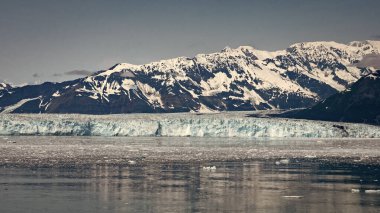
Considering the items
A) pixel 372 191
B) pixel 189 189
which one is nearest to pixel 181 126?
pixel 189 189

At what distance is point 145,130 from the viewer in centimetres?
9738

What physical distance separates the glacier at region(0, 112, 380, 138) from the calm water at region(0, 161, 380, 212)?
51.5 m

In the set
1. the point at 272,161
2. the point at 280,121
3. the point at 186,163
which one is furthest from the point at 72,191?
the point at 280,121

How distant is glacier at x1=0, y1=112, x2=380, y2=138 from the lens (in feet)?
296

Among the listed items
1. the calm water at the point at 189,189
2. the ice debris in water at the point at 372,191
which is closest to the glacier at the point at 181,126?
the calm water at the point at 189,189

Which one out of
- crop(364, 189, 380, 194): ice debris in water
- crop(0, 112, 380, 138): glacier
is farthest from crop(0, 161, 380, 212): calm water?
crop(0, 112, 380, 138): glacier

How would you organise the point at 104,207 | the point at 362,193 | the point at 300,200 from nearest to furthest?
the point at 104,207 < the point at 300,200 < the point at 362,193

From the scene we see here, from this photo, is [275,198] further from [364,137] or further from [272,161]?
[364,137]

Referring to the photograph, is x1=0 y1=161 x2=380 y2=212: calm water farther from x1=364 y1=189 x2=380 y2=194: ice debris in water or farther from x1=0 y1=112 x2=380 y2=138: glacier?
x1=0 y1=112 x2=380 y2=138: glacier

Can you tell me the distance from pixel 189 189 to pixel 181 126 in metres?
67.8

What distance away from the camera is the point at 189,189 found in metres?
28.6

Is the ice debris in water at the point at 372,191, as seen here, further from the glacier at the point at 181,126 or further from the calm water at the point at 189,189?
the glacier at the point at 181,126

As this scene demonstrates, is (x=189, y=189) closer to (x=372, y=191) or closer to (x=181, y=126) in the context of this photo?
(x=372, y=191)

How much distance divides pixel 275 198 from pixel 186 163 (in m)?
16.8
